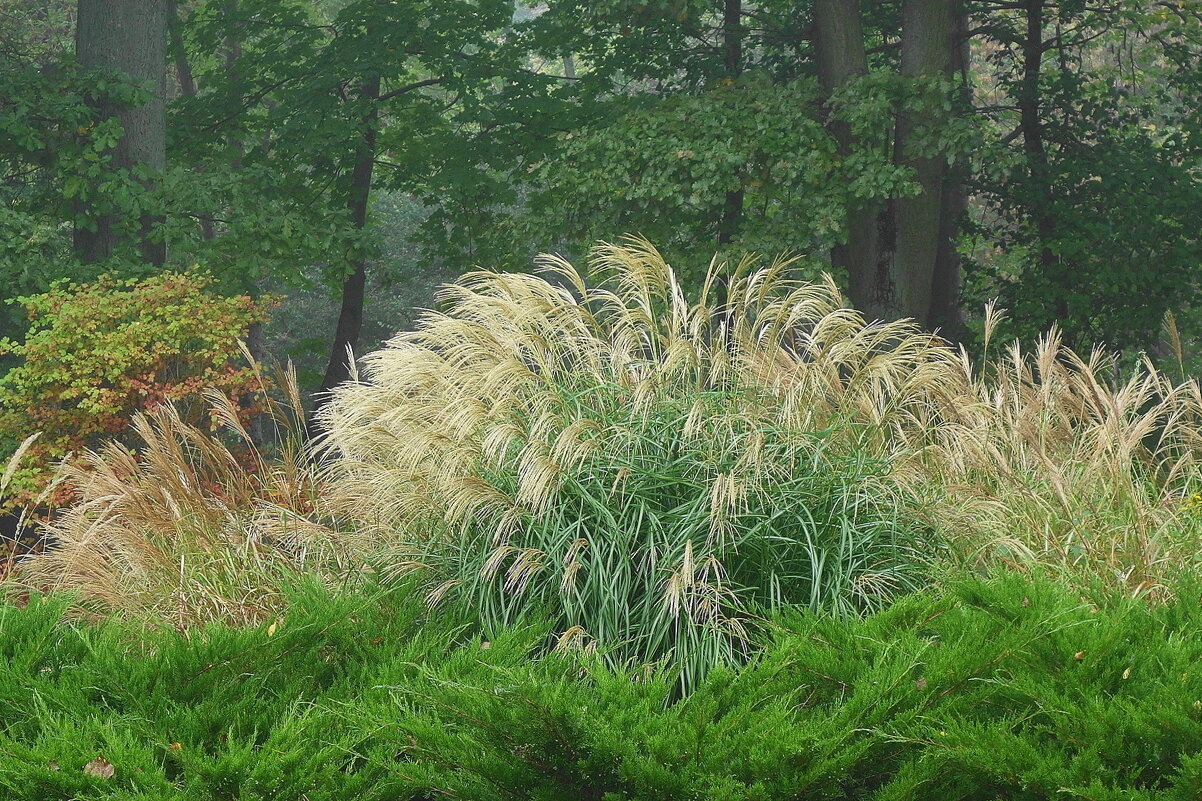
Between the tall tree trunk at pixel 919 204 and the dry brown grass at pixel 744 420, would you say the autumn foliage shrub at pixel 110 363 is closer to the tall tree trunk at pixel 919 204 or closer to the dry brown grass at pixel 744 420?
the dry brown grass at pixel 744 420

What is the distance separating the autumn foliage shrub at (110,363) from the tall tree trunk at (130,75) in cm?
165

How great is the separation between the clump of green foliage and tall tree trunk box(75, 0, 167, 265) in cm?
778

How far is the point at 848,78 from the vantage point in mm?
10758

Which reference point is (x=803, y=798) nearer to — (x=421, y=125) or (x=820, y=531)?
(x=820, y=531)

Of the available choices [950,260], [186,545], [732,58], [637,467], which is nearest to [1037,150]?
[950,260]

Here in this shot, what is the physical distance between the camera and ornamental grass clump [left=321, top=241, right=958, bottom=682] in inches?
162

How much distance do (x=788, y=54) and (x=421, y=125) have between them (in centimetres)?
452

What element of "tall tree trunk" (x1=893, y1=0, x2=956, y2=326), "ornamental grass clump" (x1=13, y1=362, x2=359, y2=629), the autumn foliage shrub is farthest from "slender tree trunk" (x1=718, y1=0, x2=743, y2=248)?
"ornamental grass clump" (x1=13, y1=362, x2=359, y2=629)

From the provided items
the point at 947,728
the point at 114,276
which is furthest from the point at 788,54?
the point at 947,728

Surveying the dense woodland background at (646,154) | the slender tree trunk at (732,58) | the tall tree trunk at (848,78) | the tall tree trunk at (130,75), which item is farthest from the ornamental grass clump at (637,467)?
the tall tree trunk at (130,75)

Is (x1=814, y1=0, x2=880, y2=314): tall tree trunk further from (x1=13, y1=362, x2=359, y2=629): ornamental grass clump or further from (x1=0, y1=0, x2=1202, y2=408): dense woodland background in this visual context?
(x1=13, y1=362, x2=359, y2=629): ornamental grass clump

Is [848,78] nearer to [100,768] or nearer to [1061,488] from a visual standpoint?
[1061,488]

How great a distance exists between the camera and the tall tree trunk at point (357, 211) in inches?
506

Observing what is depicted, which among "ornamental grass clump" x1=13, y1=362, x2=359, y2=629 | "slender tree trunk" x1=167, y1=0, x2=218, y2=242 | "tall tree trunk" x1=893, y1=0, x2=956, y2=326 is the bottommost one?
"ornamental grass clump" x1=13, y1=362, x2=359, y2=629
